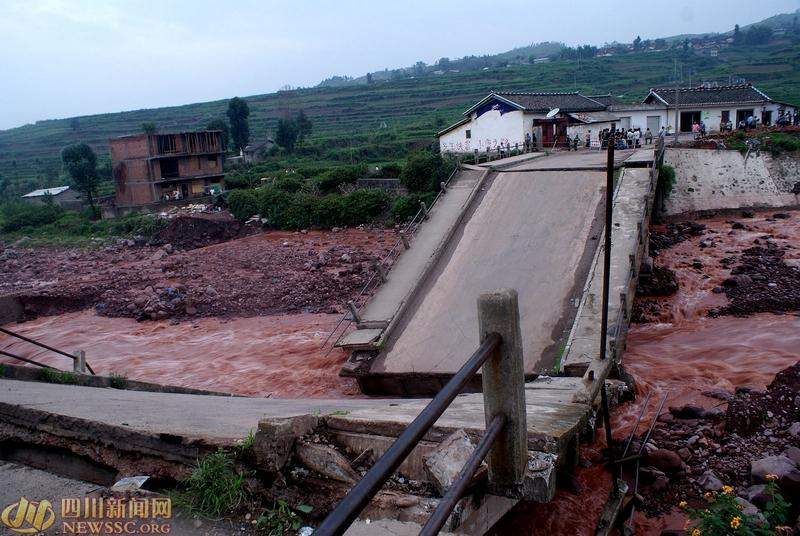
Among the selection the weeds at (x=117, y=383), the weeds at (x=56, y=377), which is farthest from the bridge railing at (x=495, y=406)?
the weeds at (x=56, y=377)

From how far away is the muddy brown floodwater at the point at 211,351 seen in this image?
13.1 metres

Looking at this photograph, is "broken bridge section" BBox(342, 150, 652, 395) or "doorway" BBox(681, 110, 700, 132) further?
"doorway" BBox(681, 110, 700, 132)

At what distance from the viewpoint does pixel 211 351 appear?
627 inches

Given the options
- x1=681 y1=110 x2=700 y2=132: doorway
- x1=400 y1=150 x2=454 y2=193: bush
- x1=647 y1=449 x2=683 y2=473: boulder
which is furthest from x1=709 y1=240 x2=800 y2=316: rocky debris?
x1=681 y1=110 x2=700 y2=132: doorway

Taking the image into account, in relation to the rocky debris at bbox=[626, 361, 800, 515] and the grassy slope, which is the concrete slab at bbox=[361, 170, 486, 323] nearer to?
the rocky debris at bbox=[626, 361, 800, 515]

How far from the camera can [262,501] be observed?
316cm

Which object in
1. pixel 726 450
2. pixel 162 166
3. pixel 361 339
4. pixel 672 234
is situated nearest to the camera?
pixel 726 450

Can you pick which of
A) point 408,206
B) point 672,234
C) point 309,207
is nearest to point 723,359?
point 672,234

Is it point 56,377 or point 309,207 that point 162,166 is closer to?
point 309,207

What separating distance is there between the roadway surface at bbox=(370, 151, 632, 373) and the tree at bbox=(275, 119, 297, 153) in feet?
138

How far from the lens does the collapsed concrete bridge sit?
11.2 feet

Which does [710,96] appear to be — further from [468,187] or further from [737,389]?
[737,389]

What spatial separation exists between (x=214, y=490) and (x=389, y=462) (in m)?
1.70

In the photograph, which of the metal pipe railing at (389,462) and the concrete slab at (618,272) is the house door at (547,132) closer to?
the concrete slab at (618,272)
